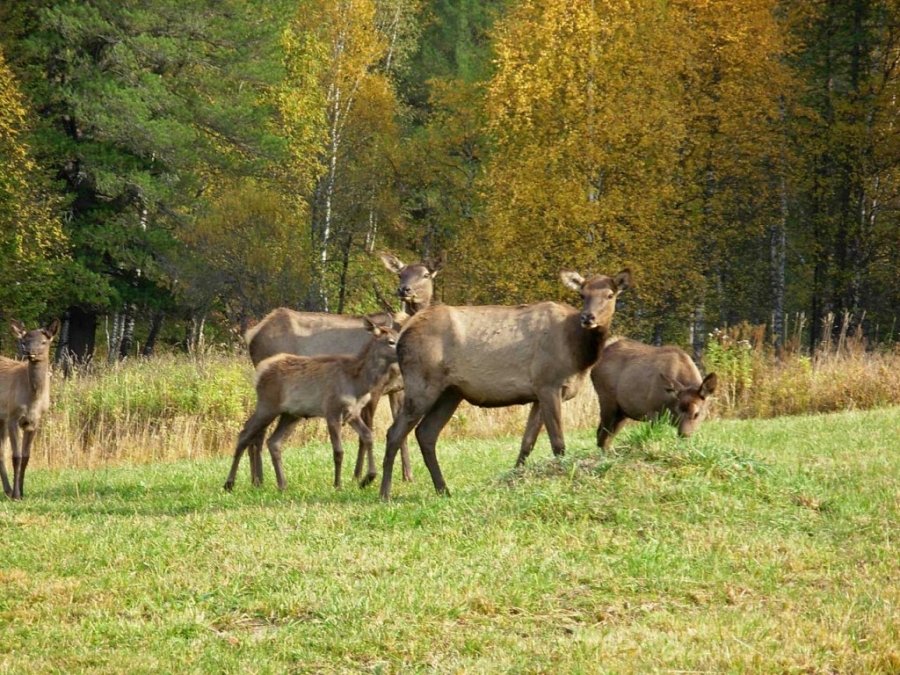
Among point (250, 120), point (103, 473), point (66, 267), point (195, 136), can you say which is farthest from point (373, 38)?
point (103, 473)

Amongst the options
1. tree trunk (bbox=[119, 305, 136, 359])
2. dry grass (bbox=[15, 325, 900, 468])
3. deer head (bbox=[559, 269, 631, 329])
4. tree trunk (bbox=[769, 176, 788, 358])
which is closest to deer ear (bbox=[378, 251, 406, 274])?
dry grass (bbox=[15, 325, 900, 468])

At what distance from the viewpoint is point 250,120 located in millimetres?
36094

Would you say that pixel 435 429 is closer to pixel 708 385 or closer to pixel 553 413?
pixel 553 413

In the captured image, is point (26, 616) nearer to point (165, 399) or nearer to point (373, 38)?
point (165, 399)

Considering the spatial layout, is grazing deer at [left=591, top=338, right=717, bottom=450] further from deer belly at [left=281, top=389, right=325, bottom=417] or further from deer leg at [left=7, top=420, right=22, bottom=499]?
deer leg at [left=7, top=420, right=22, bottom=499]

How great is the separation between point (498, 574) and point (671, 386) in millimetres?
5983

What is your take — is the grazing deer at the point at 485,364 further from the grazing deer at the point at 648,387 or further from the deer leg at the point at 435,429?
the grazing deer at the point at 648,387

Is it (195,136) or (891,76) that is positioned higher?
(891,76)

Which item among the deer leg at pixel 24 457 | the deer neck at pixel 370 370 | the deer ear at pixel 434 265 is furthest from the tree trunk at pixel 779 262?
the deer leg at pixel 24 457

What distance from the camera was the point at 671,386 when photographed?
46.5 feet

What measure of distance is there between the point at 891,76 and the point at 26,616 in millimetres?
30819

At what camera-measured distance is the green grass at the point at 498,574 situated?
23.9 ft

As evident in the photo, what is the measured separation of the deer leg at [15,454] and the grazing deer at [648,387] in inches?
252

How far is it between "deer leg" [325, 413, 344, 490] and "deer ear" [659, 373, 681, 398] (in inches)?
139
